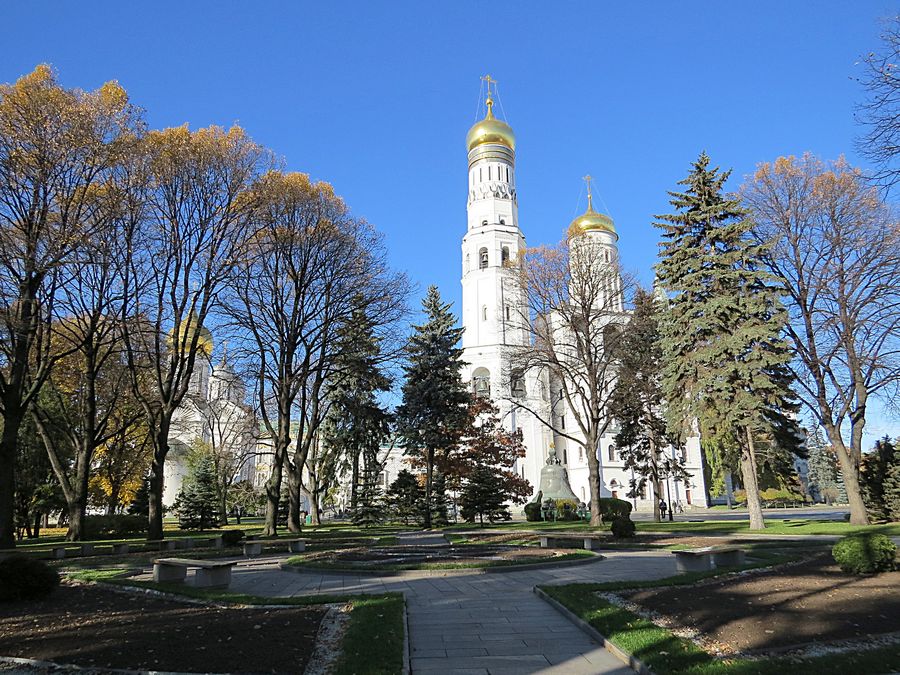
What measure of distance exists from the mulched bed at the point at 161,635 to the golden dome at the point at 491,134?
52.7m

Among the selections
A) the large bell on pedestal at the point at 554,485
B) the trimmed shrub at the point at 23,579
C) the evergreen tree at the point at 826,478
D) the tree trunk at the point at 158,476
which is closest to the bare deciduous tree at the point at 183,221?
the tree trunk at the point at 158,476

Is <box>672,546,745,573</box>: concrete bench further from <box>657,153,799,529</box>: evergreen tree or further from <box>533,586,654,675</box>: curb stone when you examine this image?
<box>657,153,799,529</box>: evergreen tree

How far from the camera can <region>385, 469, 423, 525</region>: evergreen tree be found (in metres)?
36.9

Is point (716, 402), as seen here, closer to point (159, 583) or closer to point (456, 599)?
point (456, 599)

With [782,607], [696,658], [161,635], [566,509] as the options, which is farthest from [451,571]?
[566,509]

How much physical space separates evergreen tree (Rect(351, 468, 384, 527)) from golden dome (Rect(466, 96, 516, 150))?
3287 centimetres

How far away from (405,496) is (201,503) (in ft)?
42.5

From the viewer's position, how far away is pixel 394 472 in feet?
248

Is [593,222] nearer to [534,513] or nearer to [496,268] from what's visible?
[496,268]

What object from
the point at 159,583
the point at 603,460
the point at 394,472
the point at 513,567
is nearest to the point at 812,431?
the point at 513,567

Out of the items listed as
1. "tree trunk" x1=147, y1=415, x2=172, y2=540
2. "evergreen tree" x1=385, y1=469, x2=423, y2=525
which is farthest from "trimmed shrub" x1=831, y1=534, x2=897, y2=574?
"evergreen tree" x1=385, y1=469, x2=423, y2=525

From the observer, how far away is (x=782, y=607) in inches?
320

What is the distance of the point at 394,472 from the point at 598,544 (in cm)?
5828

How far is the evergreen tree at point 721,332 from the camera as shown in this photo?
22.8 meters
